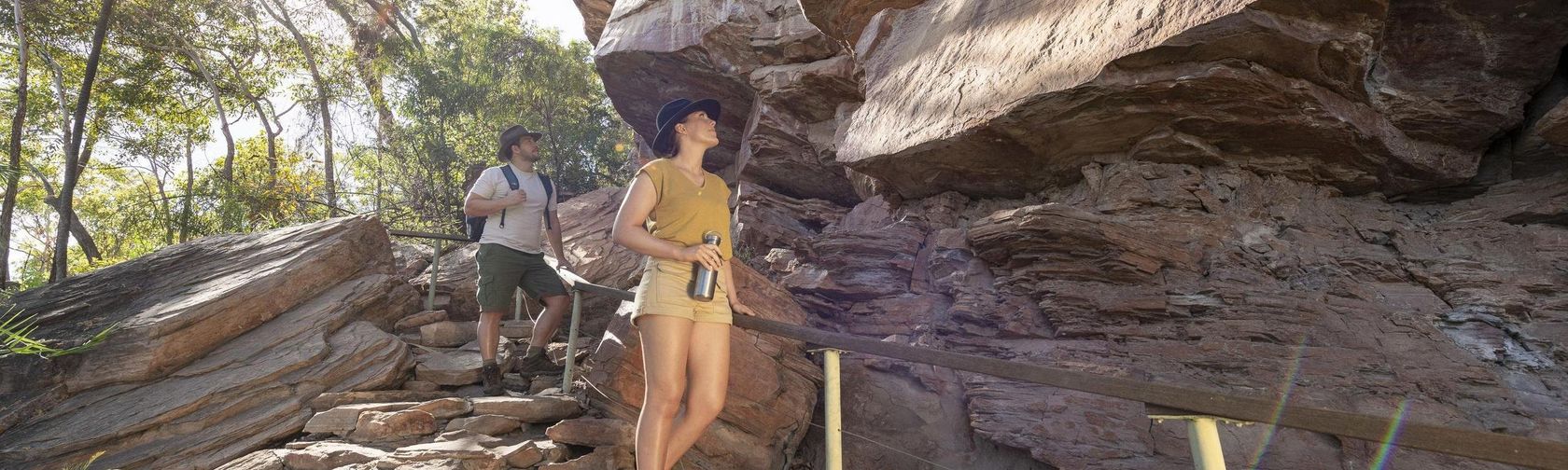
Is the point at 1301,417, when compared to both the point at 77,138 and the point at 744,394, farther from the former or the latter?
the point at 77,138

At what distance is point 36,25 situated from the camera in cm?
1327

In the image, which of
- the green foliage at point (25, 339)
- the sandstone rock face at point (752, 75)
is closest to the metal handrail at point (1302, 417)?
the green foliage at point (25, 339)

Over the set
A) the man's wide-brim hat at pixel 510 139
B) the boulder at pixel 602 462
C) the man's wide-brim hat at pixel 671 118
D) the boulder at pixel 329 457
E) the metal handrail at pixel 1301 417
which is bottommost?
the boulder at pixel 329 457

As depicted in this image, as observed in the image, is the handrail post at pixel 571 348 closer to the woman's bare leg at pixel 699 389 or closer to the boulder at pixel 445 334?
the woman's bare leg at pixel 699 389

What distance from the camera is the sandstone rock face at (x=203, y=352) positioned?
4.61 meters

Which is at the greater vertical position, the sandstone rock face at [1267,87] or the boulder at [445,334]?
the sandstone rock face at [1267,87]

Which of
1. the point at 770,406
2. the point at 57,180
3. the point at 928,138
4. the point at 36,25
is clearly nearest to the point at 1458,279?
the point at 928,138

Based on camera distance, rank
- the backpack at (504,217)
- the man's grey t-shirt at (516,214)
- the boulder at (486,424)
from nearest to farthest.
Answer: the boulder at (486,424)
the man's grey t-shirt at (516,214)
the backpack at (504,217)

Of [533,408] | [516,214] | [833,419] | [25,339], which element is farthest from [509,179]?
[833,419]

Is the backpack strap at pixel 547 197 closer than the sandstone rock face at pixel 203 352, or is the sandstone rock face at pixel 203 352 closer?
the sandstone rock face at pixel 203 352

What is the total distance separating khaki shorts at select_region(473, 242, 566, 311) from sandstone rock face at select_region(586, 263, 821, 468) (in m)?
0.95

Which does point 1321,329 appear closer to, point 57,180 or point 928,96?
point 928,96

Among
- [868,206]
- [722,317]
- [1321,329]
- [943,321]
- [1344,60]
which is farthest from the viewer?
[868,206]

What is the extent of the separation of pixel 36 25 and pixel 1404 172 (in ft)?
64.6
